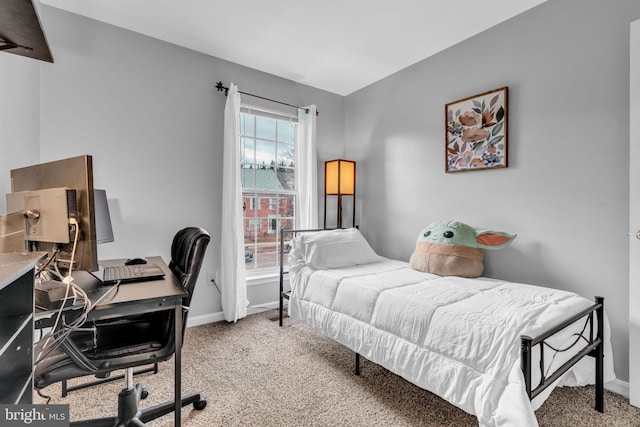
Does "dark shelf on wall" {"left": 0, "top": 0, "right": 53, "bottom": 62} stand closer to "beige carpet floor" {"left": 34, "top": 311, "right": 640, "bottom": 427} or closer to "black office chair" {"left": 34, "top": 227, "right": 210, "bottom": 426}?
"black office chair" {"left": 34, "top": 227, "right": 210, "bottom": 426}

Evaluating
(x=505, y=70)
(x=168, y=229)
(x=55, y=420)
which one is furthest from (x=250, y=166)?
(x=55, y=420)

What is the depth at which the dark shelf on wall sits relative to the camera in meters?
0.97

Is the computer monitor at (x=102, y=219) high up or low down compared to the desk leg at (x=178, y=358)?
up

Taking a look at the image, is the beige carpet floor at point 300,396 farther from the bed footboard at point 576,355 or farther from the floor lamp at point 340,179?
the floor lamp at point 340,179

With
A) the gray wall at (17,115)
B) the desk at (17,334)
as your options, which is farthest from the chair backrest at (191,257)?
the gray wall at (17,115)

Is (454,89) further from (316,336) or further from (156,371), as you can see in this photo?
(156,371)

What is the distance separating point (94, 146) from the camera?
2.43 meters

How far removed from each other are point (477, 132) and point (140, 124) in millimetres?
2786

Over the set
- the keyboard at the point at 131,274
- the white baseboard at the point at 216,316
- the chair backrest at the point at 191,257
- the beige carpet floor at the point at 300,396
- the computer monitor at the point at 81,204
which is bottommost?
the beige carpet floor at the point at 300,396

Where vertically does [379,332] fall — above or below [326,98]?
below

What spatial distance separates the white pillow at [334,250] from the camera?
2.57 metres

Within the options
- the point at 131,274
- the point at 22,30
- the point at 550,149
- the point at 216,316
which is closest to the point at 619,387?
the point at 550,149

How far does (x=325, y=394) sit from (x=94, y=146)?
8.08ft

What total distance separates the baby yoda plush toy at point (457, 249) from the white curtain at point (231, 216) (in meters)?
1.63
